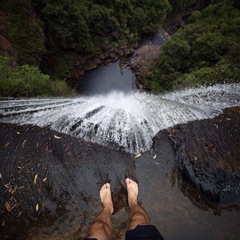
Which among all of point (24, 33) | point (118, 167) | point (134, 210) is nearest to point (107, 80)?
point (24, 33)

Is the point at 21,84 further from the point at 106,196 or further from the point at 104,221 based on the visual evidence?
the point at 104,221

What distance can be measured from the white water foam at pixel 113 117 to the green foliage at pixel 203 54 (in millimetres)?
5075

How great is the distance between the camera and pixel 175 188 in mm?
2807

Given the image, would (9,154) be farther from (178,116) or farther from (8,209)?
(178,116)

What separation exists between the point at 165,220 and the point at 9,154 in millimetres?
2443

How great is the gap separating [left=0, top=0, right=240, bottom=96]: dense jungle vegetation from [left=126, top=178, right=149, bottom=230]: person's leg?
4428mm

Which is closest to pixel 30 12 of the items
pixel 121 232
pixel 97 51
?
pixel 97 51

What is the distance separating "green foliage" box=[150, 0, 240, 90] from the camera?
991 centimetres

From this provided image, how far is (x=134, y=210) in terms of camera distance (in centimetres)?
227

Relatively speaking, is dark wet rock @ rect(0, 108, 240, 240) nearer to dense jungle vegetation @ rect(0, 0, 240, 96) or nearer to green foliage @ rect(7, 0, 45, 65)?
dense jungle vegetation @ rect(0, 0, 240, 96)

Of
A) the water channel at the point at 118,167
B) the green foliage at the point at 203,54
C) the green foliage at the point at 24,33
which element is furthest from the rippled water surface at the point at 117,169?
the green foliage at the point at 24,33

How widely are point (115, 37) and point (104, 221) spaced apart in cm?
1660

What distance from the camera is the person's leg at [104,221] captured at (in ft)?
5.73

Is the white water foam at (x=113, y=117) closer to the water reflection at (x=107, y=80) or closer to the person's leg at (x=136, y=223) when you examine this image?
the person's leg at (x=136, y=223)
